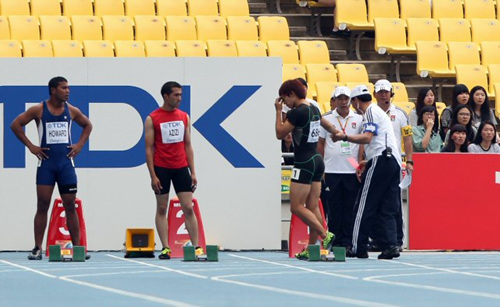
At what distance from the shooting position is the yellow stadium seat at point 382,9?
72.0ft

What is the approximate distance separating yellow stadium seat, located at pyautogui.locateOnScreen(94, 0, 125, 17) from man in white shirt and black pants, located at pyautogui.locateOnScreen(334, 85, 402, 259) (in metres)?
8.07

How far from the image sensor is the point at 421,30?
71.7 ft

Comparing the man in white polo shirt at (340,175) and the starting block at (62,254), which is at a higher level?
the man in white polo shirt at (340,175)

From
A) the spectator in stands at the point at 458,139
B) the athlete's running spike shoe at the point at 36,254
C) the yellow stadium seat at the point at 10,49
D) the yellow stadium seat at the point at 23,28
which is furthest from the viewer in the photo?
the yellow stadium seat at the point at 23,28

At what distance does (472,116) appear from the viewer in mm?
16734

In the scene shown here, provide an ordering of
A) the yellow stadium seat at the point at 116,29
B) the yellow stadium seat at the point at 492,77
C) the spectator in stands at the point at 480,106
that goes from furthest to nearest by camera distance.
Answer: the yellow stadium seat at the point at 492,77 < the yellow stadium seat at the point at 116,29 < the spectator in stands at the point at 480,106

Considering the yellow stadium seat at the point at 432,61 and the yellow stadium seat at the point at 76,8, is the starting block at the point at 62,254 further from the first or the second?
the yellow stadium seat at the point at 432,61

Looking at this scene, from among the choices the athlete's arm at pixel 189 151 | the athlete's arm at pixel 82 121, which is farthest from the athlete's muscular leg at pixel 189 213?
the athlete's arm at pixel 82 121

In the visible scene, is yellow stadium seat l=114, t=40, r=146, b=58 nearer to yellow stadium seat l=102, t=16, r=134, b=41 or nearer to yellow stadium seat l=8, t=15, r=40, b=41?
yellow stadium seat l=102, t=16, r=134, b=41

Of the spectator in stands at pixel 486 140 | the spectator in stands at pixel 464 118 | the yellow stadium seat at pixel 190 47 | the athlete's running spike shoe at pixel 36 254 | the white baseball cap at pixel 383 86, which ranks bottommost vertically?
the athlete's running spike shoe at pixel 36 254

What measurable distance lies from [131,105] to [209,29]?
5636mm

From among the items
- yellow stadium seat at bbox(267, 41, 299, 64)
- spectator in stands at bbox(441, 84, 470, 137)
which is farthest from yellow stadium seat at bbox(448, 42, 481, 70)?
spectator in stands at bbox(441, 84, 470, 137)

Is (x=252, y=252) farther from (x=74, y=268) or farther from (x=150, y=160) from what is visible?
(x=74, y=268)

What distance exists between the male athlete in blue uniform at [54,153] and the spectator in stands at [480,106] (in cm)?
552
